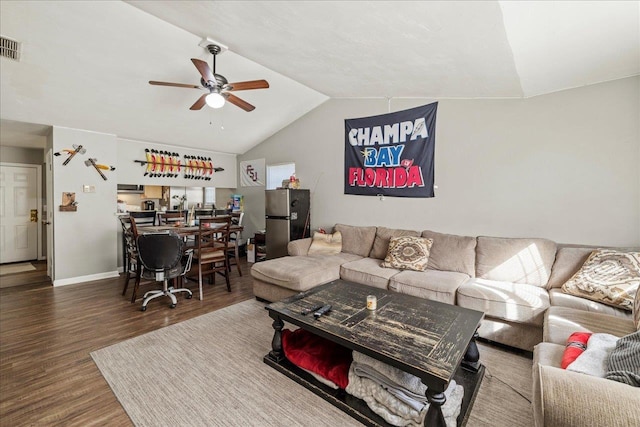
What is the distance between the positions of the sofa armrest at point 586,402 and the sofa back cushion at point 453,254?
2.20 meters

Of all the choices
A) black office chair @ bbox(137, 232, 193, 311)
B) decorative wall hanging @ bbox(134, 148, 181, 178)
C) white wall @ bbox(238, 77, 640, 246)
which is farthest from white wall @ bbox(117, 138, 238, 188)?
white wall @ bbox(238, 77, 640, 246)

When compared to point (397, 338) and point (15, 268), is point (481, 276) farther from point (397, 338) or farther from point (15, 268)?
point (15, 268)

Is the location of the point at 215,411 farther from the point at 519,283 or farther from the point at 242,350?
the point at 519,283

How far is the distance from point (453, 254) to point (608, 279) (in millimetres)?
1258

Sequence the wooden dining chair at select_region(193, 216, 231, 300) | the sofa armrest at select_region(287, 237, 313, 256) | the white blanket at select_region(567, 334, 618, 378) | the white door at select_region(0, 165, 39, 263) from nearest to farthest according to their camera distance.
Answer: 1. the white blanket at select_region(567, 334, 618, 378)
2. the wooden dining chair at select_region(193, 216, 231, 300)
3. the sofa armrest at select_region(287, 237, 313, 256)
4. the white door at select_region(0, 165, 39, 263)

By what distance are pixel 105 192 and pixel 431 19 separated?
508 cm

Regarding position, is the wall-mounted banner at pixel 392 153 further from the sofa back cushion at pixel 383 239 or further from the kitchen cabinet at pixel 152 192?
the kitchen cabinet at pixel 152 192

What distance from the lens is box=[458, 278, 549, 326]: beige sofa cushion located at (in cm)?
222

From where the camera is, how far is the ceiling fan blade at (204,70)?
2566mm

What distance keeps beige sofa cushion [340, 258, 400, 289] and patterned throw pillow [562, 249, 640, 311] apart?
152cm

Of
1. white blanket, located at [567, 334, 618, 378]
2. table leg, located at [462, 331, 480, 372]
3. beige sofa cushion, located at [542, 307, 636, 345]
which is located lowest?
table leg, located at [462, 331, 480, 372]

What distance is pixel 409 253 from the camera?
330 cm

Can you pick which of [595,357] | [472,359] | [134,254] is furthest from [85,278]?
[595,357]

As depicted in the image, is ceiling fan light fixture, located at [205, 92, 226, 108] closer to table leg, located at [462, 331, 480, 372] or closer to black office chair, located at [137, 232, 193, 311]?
black office chair, located at [137, 232, 193, 311]
